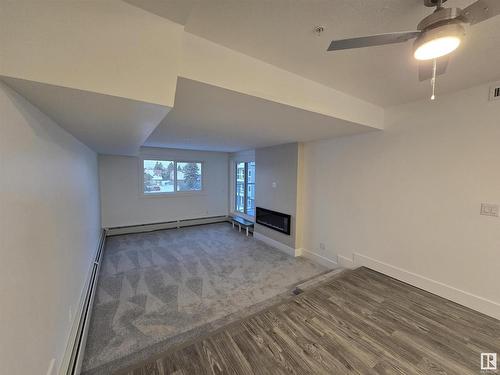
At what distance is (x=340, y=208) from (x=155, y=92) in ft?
10.7

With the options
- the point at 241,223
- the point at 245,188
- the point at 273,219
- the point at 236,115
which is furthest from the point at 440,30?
the point at 245,188

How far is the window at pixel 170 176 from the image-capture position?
5.57m

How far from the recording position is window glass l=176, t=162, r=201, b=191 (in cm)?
603

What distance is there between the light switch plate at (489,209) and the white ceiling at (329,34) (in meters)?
1.24

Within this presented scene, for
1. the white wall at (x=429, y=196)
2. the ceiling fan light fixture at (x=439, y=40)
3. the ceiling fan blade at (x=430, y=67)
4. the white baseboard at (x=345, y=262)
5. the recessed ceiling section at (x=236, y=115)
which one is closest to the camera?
the ceiling fan light fixture at (x=439, y=40)

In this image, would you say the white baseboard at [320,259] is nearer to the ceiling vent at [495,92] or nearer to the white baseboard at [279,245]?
the white baseboard at [279,245]

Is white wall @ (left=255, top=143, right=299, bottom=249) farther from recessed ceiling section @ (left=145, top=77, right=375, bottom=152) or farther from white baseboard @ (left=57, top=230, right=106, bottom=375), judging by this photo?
white baseboard @ (left=57, top=230, right=106, bottom=375)

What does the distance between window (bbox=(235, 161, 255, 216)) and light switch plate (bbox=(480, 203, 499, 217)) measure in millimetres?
4426

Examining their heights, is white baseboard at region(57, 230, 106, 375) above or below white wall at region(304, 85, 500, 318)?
below

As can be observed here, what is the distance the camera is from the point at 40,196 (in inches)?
49.6

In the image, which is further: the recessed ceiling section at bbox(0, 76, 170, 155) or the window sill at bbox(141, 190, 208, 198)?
the window sill at bbox(141, 190, 208, 198)

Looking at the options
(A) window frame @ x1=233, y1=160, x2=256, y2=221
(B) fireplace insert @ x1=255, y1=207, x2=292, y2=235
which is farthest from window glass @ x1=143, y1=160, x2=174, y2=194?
(B) fireplace insert @ x1=255, y1=207, x2=292, y2=235

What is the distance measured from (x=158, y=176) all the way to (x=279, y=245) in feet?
13.0

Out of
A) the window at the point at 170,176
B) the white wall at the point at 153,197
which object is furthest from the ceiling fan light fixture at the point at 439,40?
the window at the point at 170,176
